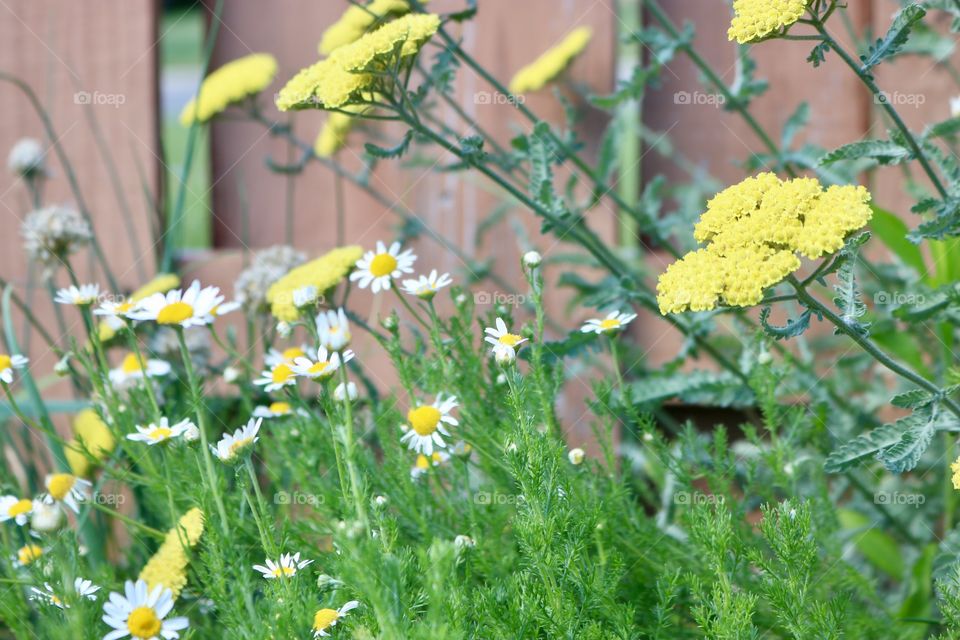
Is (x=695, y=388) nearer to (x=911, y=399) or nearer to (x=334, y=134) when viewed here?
(x=911, y=399)

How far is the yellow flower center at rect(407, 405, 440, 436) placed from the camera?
913mm

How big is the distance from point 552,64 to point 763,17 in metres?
0.84

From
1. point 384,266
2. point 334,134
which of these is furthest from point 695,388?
point 334,134

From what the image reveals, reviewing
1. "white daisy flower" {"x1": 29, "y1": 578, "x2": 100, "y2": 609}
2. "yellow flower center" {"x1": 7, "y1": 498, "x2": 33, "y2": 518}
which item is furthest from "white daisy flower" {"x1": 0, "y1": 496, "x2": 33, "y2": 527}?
"white daisy flower" {"x1": 29, "y1": 578, "x2": 100, "y2": 609}

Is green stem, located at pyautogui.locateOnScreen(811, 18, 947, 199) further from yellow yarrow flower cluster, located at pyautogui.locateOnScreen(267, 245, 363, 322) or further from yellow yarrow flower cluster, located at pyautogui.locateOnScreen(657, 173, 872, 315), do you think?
yellow yarrow flower cluster, located at pyautogui.locateOnScreen(267, 245, 363, 322)

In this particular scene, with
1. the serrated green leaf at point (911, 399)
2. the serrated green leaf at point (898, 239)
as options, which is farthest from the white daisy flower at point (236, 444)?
the serrated green leaf at point (898, 239)

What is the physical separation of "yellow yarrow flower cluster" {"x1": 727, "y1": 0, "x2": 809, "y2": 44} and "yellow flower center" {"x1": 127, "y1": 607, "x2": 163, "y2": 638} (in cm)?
71

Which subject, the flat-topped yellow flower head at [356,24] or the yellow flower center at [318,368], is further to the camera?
the flat-topped yellow flower head at [356,24]

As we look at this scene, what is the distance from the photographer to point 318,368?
850mm

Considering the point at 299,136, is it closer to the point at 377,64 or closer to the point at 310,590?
the point at 377,64

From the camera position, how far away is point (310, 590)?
2.74 ft

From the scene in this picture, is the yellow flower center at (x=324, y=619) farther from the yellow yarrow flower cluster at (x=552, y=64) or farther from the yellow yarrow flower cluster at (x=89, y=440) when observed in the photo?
the yellow yarrow flower cluster at (x=552, y=64)

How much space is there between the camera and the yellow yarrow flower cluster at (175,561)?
3.12ft

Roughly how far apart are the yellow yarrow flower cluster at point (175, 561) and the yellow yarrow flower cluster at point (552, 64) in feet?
3.25
